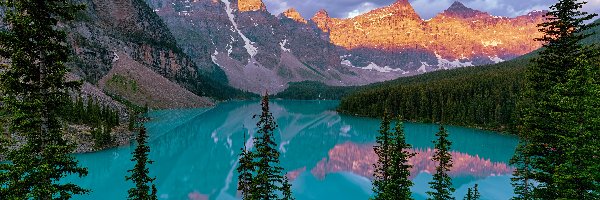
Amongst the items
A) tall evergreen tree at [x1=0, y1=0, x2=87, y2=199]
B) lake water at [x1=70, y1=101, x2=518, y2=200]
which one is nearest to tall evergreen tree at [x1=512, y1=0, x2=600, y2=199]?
tall evergreen tree at [x1=0, y1=0, x2=87, y2=199]

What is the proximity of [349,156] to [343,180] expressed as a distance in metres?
21.9

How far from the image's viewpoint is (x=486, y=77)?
152625 mm

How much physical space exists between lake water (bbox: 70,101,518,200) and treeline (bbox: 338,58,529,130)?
35.4ft

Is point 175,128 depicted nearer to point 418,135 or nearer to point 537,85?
point 418,135

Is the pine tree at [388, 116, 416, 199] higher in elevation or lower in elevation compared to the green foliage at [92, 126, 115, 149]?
lower

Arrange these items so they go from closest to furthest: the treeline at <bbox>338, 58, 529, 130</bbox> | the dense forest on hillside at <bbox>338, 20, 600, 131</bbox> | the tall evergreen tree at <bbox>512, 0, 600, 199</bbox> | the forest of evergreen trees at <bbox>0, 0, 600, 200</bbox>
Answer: the forest of evergreen trees at <bbox>0, 0, 600, 200</bbox>, the tall evergreen tree at <bbox>512, 0, 600, 199</bbox>, the dense forest on hillside at <bbox>338, 20, 600, 131</bbox>, the treeline at <bbox>338, 58, 529, 130</bbox>

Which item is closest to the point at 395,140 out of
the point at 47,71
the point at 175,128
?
the point at 47,71

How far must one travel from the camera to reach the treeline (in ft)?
409

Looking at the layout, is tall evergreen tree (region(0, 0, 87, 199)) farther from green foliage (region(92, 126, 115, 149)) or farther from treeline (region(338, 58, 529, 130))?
treeline (region(338, 58, 529, 130))

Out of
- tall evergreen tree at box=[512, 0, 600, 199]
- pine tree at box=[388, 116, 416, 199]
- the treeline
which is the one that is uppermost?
the treeline

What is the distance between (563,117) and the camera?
20.6 metres

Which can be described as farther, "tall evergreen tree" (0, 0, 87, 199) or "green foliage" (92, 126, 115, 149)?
"green foliage" (92, 126, 115, 149)

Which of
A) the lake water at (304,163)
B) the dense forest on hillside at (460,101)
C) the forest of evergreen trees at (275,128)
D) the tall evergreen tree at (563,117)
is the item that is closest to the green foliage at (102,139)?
the lake water at (304,163)

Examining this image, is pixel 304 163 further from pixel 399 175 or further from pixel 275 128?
pixel 275 128
